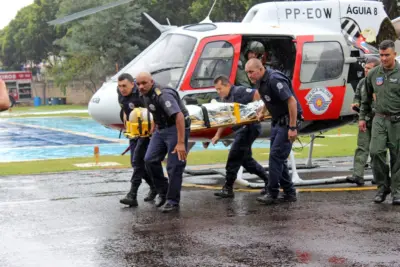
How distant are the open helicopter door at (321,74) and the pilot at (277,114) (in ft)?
7.61

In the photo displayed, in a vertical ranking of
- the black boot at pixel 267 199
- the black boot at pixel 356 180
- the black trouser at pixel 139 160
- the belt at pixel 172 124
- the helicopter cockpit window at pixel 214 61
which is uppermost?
the helicopter cockpit window at pixel 214 61

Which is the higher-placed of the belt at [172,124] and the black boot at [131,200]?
the belt at [172,124]

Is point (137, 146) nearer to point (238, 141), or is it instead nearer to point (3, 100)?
point (238, 141)

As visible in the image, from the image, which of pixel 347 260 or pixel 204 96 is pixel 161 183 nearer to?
pixel 204 96

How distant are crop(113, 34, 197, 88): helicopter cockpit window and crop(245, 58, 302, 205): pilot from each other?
216 centimetres

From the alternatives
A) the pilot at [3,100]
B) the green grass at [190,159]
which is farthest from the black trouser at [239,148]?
the pilot at [3,100]

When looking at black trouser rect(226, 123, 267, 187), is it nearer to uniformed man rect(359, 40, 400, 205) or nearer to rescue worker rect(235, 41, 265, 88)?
rescue worker rect(235, 41, 265, 88)

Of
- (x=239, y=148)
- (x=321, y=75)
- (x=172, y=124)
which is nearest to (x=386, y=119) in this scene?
(x=239, y=148)

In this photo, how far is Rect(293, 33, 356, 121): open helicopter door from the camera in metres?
10.6

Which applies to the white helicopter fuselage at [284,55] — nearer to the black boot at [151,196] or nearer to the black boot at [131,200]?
the black boot at [151,196]

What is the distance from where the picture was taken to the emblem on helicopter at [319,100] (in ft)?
35.0

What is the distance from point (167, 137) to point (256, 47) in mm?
3469

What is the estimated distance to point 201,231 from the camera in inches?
269

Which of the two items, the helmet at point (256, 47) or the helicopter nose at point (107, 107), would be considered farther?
the helmet at point (256, 47)
